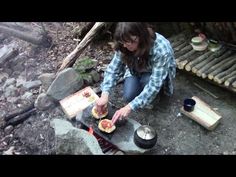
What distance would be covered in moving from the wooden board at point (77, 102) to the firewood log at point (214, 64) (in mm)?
1351

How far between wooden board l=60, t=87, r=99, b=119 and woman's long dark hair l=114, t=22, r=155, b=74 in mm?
603

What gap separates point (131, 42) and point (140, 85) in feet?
2.95

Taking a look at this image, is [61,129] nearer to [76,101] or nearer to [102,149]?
[102,149]

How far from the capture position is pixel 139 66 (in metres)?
4.46

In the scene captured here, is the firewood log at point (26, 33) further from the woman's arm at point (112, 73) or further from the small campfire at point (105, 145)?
the small campfire at point (105, 145)

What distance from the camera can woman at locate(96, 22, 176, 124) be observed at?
388cm

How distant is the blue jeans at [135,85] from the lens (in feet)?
15.2

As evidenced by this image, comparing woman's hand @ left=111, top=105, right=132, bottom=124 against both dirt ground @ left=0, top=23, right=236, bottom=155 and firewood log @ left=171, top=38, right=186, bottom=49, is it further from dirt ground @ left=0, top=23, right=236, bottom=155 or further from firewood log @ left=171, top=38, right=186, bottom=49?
firewood log @ left=171, top=38, right=186, bottom=49

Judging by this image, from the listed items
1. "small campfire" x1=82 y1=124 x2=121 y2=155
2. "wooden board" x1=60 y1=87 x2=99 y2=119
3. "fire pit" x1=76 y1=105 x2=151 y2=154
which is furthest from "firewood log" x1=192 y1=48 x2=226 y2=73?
"small campfire" x1=82 y1=124 x2=121 y2=155

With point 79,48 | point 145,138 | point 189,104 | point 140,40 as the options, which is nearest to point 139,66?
Result: point 140,40

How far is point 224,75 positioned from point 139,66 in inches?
43.5

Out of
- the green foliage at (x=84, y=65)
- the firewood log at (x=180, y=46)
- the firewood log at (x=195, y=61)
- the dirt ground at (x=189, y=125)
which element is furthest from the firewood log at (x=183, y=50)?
the green foliage at (x=84, y=65)

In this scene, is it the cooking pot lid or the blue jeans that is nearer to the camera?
the cooking pot lid
